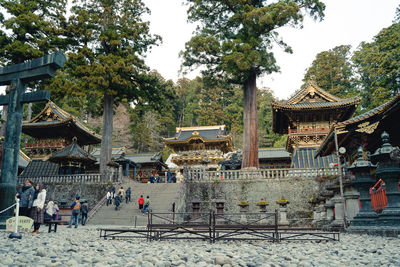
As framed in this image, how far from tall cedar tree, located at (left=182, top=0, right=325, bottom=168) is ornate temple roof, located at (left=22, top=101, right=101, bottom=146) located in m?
12.3

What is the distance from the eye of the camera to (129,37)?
79.6 ft

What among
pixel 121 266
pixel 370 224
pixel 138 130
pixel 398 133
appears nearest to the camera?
pixel 121 266

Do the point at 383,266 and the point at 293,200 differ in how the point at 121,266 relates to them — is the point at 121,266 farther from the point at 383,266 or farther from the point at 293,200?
the point at 293,200

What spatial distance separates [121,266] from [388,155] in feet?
23.1

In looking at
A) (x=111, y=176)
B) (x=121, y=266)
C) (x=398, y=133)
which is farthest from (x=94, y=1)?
(x=121, y=266)

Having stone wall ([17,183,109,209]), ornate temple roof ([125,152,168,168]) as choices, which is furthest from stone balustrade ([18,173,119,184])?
ornate temple roof ([125,152,168,168])

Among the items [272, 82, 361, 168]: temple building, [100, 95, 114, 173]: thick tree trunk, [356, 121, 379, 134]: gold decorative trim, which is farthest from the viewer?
[100, 95, 114, 173]: thick tree trunk

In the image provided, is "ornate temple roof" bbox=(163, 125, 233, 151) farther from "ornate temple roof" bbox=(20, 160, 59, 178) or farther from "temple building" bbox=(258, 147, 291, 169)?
"ornate temple roof" bbox=(20, 160, 59, 178)

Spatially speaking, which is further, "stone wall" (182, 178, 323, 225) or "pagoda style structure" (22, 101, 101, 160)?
"pagoda style structure" (22, 101, 101, 160)

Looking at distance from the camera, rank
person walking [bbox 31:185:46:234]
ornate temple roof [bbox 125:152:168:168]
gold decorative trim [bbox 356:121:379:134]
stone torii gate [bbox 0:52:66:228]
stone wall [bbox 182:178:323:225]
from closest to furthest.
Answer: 1. person walking [bbox 31:185:46:234]
2. stone torii gate [bbox 0:52:66:228]
3. gold decorative trim [bbox 356:121:379:134]
4. stone wall [bbox 182:178:323:225]
5. ornate temple roof [bbox 125:152:168:168]

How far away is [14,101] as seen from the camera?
10.4 meters

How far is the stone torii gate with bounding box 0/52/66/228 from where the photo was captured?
9516 mm

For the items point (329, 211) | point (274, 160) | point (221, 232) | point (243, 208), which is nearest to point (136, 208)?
point (243, 208)

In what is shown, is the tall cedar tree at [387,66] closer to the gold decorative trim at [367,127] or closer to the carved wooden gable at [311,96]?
the carved wooden gable at [311,96]
